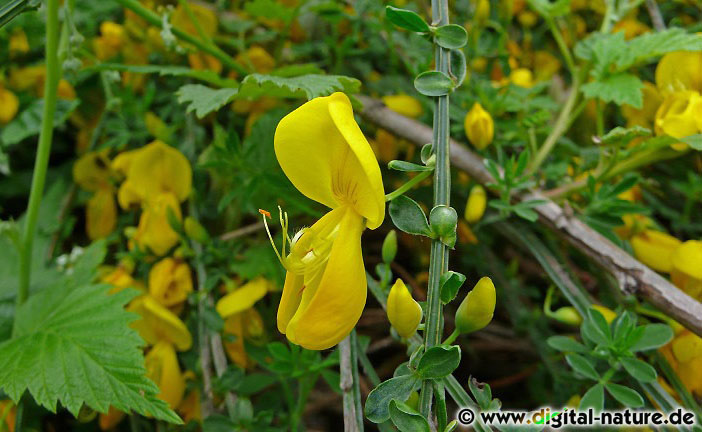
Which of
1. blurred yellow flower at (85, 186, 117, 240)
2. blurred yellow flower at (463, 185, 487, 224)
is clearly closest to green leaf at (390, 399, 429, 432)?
blurred yellow flower at (463, 185, 487, 224)

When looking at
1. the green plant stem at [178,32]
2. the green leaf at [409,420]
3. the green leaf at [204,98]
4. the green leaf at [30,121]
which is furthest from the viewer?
the green leaf at [30,121]

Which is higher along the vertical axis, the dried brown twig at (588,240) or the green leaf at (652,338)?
the dried brown twig at (588,240)

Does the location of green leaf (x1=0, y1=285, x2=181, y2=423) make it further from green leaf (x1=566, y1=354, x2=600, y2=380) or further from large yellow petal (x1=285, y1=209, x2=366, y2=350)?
green leaf (x1=566, y1=354, x2=600, y2=380)

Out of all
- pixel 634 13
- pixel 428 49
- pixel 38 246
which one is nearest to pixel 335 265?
pixel 428 49

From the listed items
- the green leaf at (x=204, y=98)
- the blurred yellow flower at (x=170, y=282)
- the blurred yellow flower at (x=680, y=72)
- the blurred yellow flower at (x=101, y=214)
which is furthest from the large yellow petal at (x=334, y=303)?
the blurred yellow flower at (x=101, y=214)

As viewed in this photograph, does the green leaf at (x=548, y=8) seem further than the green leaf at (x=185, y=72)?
Yes

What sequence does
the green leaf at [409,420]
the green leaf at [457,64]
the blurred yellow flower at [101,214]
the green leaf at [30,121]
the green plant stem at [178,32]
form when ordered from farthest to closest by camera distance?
1. the blurred yellow flower at [101,214]
2. the green leaf at [30,121]
3. the green plant stem at [178,32]
4. the green leaf at [457,64]
5. the green leaf at [409,420]

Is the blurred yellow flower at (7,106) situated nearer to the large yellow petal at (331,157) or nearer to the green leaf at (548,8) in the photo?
the large yellow petal at (331,157)

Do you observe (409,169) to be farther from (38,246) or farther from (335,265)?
(38,246)
